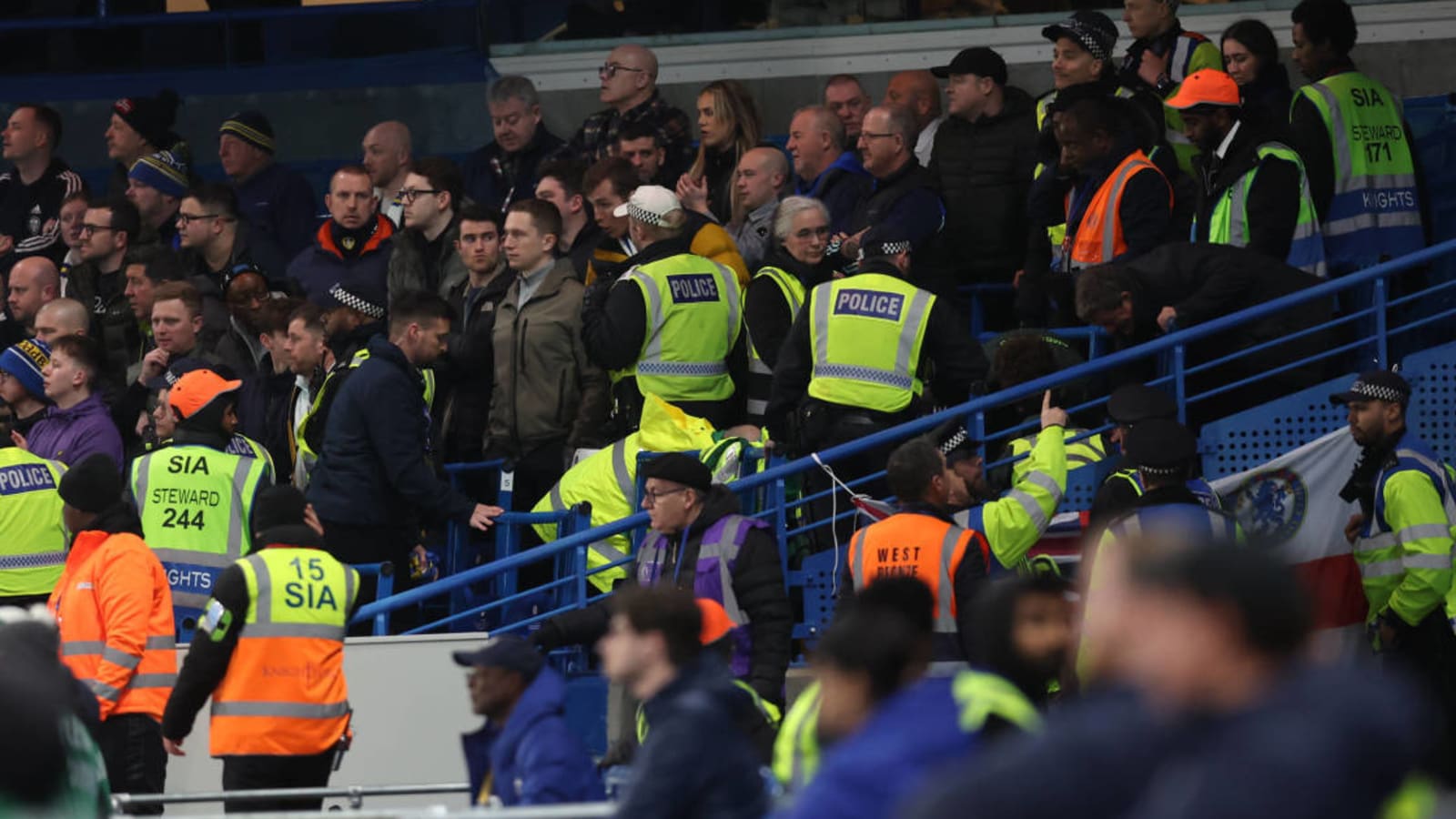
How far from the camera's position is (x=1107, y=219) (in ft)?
37.5

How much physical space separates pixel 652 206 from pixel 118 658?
362 cm

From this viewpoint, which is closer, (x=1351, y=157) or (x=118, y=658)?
(x=118, y=658)

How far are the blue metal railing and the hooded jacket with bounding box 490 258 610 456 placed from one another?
924mm

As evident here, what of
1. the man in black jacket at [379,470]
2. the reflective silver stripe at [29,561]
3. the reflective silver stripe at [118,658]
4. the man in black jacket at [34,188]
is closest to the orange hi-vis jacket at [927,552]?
the man in black jacket at [379,470]

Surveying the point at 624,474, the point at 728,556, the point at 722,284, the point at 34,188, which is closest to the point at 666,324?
the point at 722,284

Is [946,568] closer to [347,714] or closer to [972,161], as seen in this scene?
[347,714]

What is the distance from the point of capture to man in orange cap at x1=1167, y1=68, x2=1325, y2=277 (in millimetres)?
11141

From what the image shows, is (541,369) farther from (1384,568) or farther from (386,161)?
(1384,568)

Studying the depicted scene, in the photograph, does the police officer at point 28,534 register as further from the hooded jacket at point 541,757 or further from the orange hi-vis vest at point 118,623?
the hooded jacket at point 541,757

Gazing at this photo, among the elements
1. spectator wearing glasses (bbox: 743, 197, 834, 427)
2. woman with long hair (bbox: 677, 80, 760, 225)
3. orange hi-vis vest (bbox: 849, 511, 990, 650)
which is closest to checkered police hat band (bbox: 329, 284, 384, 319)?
woman with long hair (bbox: 677, 80, 760, 225)

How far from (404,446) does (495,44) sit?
6.62 metres

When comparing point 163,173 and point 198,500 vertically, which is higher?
point 163,173

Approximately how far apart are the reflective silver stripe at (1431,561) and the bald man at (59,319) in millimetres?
7096

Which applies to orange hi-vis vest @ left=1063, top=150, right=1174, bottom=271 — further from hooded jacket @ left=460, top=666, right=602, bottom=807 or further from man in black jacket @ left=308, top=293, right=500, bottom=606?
hooded jacket @ left=460, top=666, right=602, bottom=807
